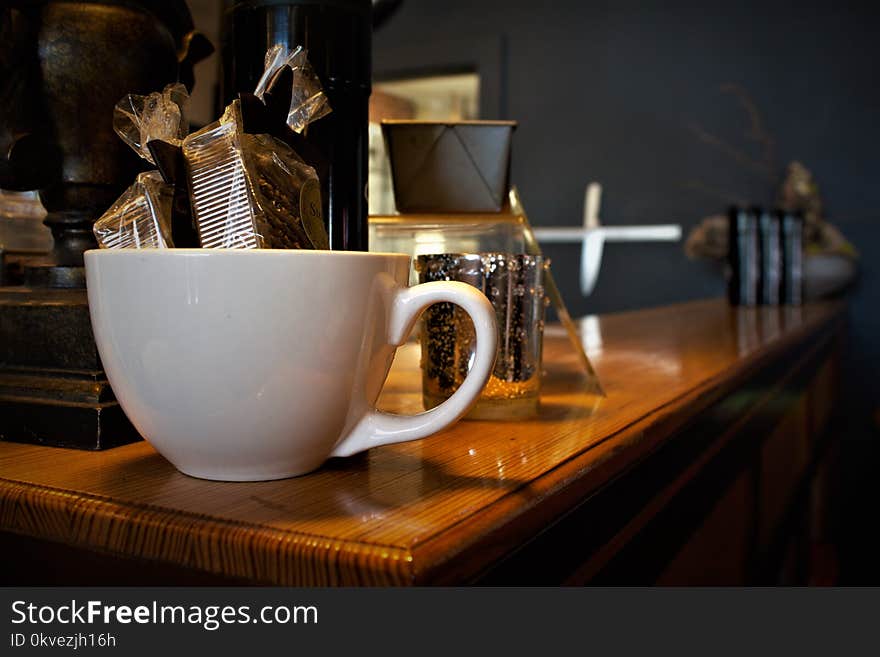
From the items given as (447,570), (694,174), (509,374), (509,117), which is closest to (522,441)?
(509,374)

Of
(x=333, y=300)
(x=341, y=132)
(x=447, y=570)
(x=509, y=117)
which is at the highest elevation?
(x=509, y=117)

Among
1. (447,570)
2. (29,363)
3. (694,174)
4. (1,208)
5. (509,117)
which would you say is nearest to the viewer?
(447,570)

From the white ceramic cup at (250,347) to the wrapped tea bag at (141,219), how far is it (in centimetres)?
3

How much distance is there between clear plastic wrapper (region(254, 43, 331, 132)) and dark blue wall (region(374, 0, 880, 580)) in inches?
137

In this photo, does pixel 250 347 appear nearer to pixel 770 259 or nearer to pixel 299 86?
pixel 299 86

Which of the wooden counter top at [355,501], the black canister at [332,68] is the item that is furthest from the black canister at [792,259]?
the black canister at [332,68]

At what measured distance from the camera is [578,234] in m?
4.01

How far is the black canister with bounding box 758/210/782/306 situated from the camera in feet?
9.46

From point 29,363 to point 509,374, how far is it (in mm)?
331

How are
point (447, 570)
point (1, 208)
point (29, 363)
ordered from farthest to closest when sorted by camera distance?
point (1, 208) → point (29, 363) → point (447, 570)

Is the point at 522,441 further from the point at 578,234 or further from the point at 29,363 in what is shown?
the point at 578,234

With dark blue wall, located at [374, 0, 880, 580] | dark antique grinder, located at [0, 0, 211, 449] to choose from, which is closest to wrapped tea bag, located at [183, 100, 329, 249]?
dark antique grinder, located at [0, 0, 211, 449]

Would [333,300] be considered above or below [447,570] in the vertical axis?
above

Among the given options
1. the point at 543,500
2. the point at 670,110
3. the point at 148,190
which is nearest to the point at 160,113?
the point at 148,190
